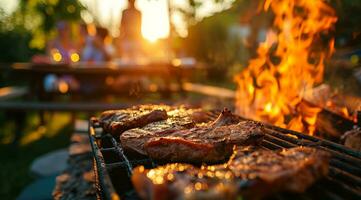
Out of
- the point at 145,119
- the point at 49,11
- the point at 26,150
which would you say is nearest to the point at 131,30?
the point at 49,11

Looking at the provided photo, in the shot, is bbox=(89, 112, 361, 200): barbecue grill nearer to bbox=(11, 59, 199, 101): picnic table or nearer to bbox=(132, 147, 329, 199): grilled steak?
bbox=(132, 147, 329, 199): grilled steak

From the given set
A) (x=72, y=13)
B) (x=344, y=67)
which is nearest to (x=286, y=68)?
(x=344, y=67)

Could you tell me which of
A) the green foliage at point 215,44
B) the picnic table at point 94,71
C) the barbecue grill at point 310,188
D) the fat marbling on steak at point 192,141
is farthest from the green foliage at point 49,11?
the green foliage at point 215,44

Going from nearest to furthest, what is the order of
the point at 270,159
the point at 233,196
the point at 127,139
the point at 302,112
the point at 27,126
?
the point at 233,196
the point at 270,159
the point at 127,139
the point at 302,112
the point at 27,126

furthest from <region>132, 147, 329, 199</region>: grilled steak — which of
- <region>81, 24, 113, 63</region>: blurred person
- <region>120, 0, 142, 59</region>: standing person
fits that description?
<region>81, 24, 113, 63</region>: blurred person

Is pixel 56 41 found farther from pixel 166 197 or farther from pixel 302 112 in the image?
pixel 166 197

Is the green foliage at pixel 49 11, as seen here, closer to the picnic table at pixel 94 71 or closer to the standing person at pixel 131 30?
the standing person at pixel 131 30

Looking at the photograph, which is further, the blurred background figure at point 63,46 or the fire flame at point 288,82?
the blurred background figure at point 63,46
